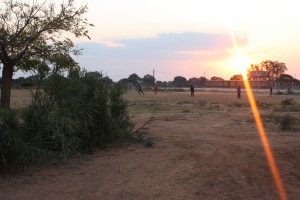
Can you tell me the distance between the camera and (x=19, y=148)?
355 inches

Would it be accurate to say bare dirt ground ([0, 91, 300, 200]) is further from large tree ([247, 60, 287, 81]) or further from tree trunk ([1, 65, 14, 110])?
large tree ([247, 60, 287, 81])

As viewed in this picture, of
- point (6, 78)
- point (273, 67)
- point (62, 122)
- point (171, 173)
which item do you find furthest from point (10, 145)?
point (273, 67)

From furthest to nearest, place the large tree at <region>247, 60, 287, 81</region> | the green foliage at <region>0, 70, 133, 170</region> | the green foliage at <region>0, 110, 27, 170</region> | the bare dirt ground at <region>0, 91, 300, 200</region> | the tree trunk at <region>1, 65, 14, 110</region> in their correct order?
the large tree at <region>247, 60, 287, 81</region> < the tree trunk at <region>1, 65, 14, 110</region> < the green foliage at <region>0, 70, 133, 170</region> < the green foliage at <region>0, 110, 27, 170</region> < the bare dirt ground at <region>0, 91, 300, 200</region>

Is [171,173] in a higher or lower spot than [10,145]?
lower

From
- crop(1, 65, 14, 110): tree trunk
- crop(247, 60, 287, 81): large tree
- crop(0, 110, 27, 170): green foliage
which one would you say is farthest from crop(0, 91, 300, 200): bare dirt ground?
crop(247, 60, 287, 81): large tree

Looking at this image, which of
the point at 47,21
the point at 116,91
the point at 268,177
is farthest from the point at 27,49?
the point at 268,177

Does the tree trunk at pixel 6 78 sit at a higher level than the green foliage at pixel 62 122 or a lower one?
higher

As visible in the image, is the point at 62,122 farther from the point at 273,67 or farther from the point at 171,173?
the point at 273,67

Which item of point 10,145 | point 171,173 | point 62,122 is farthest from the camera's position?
point 62,122

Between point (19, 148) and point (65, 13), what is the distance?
30.6ft

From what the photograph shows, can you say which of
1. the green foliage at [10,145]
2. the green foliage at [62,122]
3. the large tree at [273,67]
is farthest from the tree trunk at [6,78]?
the large tree at [273,67]

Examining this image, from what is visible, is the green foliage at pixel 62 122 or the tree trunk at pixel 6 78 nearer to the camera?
the green foliage at pixel 62 122

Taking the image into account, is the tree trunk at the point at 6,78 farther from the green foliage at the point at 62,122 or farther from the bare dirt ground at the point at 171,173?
the bare dirt ground at the point at 171,173

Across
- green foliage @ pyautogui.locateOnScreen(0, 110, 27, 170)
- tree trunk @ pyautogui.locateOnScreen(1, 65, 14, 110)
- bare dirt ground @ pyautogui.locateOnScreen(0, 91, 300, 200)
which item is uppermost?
tree trunk @ pyautogui.locateOnScreen(1, 65, 14, 110)
